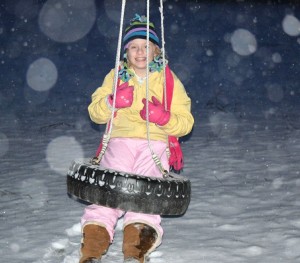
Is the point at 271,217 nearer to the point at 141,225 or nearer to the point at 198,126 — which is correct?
the point at 141,225

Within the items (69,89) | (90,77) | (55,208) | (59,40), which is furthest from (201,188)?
(59,40)

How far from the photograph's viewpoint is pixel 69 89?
35.9ft

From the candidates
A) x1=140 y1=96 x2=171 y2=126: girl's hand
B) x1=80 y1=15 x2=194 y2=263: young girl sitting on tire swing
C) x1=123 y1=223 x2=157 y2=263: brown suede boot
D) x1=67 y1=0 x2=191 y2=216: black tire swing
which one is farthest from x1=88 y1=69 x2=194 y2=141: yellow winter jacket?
x1=123 y1=223 x2=157 y2=263: brown suede boot

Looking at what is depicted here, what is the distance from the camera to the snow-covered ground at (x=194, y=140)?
338 cm

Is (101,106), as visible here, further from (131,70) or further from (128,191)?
(128,191)

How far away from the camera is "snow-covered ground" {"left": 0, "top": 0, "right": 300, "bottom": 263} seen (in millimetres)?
3381

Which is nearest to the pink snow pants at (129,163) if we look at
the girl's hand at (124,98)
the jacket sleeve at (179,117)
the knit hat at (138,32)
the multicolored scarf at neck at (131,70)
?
the jacket sleeve at (179,117)

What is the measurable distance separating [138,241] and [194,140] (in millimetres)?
3639

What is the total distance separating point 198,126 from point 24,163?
2935 mm

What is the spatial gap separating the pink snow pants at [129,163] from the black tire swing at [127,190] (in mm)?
232

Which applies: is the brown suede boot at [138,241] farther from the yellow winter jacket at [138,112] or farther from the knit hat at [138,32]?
the knit hat at [138,32]

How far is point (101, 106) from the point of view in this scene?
327 centimetres

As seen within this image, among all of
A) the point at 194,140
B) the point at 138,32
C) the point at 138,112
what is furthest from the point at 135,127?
the point at 194,140

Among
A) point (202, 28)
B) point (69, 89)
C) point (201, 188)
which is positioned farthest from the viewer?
point (202, 28)
